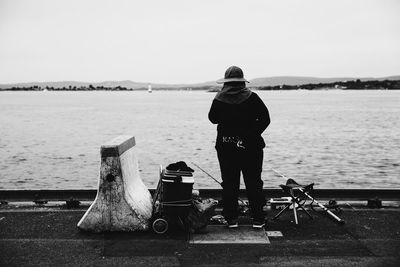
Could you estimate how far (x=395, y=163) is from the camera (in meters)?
26.1

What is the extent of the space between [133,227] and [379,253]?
2932 mm

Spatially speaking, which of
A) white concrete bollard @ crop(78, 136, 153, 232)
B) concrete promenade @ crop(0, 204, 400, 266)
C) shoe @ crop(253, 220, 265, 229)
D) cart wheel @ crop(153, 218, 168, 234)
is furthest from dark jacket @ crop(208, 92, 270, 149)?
white concrete bollard @ crop(78, 136, 153, 232)

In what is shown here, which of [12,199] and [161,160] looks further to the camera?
[161,160]

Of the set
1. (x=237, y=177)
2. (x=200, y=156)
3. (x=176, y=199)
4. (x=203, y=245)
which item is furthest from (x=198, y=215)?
(x=200, y=156)

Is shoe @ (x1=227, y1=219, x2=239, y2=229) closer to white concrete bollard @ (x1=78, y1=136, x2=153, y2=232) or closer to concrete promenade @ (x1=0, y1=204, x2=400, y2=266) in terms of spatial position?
concrete promenade @ (x1=0, y1=204, x2=400, y2=266)

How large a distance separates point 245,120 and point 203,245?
1.75 metres

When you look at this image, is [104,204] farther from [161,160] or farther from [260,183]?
[161,160]

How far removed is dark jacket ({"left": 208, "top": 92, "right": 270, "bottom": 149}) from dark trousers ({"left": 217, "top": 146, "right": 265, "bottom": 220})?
114 millimetres

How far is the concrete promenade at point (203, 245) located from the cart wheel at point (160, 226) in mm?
71

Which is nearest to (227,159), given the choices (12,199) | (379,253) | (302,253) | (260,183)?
(260,183)

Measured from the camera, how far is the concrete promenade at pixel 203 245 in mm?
5332

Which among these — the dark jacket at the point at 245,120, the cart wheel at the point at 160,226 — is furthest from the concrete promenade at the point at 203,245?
the dark jacket at the point at 245,120

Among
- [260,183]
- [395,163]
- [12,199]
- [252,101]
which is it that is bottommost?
[395,163]

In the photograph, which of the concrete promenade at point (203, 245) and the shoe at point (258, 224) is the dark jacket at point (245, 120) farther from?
the concrete promenade at point (203, 245)
